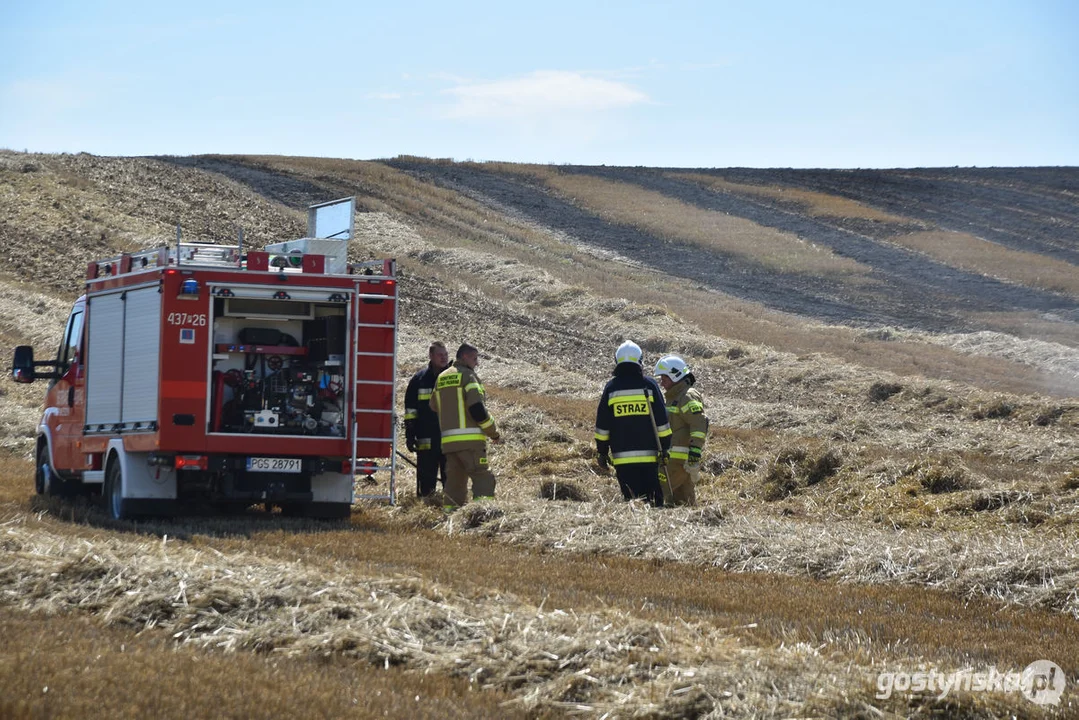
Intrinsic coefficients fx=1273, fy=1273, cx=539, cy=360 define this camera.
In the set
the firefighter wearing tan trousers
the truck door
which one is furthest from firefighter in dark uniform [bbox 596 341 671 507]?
the truck door

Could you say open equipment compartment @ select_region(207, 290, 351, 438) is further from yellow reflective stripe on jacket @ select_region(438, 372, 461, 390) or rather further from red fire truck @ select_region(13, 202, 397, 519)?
yellow reflective stripe on jacket @ select_region(438, 372, 461, 390)

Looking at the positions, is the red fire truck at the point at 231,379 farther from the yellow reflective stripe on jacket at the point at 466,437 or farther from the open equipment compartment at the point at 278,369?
the yellow reflective stripe on jacket at the point at 466,437

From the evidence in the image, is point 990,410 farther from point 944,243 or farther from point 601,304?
point 944,243

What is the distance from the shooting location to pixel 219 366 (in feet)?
43.5

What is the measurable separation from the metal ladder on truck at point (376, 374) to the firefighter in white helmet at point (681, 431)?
117 inches

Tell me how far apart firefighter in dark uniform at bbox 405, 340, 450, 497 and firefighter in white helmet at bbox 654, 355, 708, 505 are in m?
2.59

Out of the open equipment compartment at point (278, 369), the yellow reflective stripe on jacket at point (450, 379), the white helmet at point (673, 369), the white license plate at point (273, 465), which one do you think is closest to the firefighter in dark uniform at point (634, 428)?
the white helmet at point (673, 369)

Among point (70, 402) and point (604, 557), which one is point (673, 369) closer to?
point (604, 557)

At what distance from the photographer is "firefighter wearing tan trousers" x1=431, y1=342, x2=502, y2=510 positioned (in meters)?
13.6

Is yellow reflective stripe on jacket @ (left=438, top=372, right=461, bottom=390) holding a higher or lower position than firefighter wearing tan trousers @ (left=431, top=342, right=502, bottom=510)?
higher

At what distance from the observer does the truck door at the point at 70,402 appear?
46.4 ft

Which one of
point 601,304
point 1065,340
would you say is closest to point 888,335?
point 1065,340

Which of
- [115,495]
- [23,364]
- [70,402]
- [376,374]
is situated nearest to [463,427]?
[376,374]

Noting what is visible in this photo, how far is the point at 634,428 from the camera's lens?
1305 centimetres
